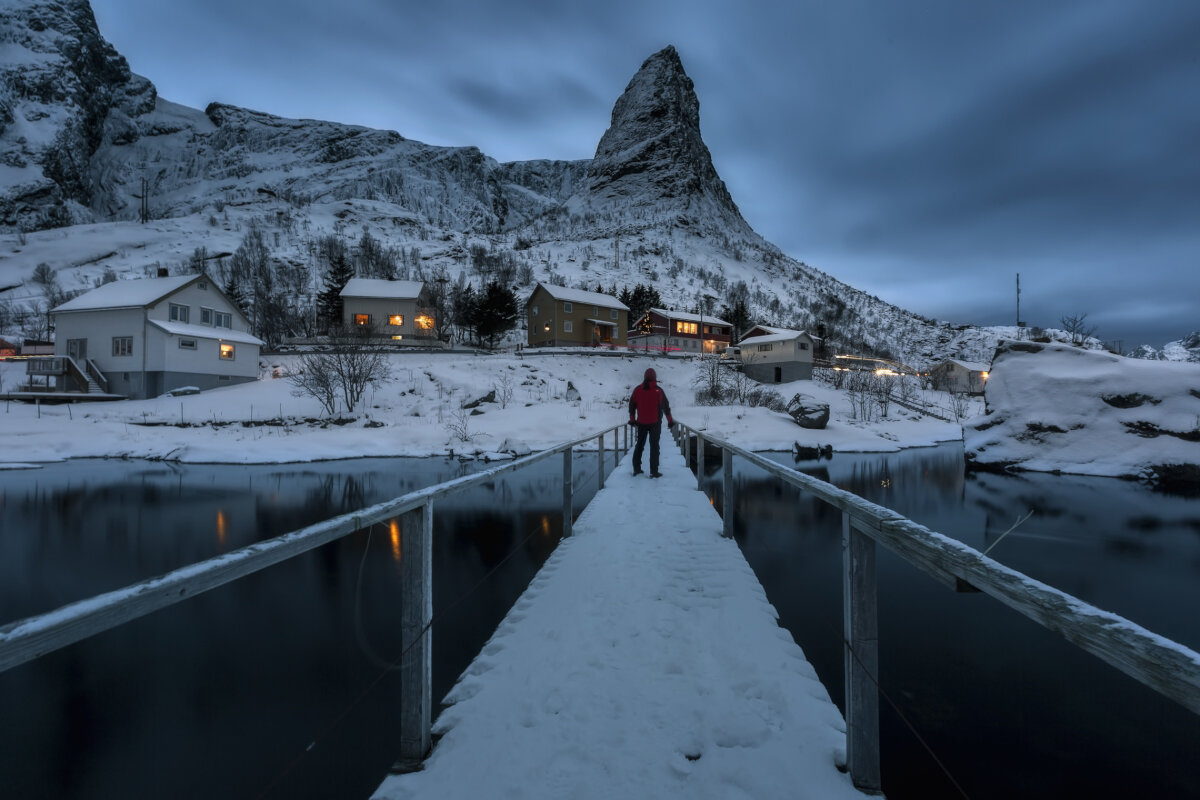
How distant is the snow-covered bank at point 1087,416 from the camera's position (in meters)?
16.5

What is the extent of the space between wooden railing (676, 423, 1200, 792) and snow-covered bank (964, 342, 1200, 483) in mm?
21530

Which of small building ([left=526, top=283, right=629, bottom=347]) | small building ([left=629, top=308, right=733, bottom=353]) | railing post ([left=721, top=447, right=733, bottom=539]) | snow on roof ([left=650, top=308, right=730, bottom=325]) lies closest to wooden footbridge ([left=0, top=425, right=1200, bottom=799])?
railing post ([left=721, top=447, right=733, bottom=539])

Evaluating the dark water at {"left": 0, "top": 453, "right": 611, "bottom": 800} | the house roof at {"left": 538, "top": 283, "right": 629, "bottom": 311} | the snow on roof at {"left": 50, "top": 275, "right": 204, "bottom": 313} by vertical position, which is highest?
the house roof at {"left": 538, "top": 283, "right": 629, "bottom": 311}

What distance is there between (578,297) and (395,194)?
135 m

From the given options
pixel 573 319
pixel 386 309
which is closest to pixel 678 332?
pixel 573 319

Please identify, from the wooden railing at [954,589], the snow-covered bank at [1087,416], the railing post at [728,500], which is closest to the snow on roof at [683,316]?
the snow-covered bank at [1087,416]

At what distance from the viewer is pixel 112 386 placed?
30234mm

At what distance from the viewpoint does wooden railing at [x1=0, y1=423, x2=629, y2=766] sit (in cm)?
105

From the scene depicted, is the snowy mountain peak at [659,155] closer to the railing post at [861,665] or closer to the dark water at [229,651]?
the dark water at [229,651]

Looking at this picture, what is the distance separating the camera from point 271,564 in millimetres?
1979

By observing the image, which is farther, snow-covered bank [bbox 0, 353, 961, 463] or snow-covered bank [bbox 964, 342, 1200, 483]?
snow-covered bank [bbox 0, 353, 961, 463]

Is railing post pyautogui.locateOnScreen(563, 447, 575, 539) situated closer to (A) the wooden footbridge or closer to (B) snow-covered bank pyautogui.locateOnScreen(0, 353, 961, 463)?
(A) the wooden footbridge

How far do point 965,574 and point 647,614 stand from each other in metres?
3.04

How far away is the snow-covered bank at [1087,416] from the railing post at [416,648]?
23156 millimetres
